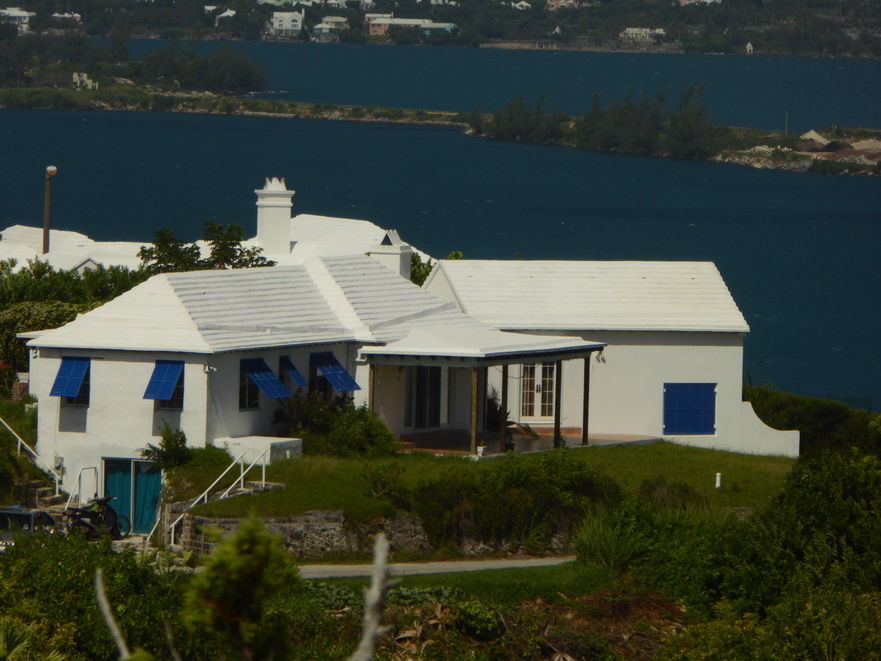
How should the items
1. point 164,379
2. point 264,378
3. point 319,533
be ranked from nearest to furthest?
point 319,533 → point 164,379 → point 264,378

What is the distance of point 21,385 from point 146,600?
1409 cm

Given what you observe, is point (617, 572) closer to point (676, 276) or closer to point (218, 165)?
point (676, 276)

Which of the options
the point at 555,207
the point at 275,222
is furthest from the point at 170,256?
the point at 555,207

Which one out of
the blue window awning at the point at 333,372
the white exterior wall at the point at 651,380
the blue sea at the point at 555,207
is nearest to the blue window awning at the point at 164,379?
the blue window awning at the point at 333,372

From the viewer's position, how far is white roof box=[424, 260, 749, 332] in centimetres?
3419

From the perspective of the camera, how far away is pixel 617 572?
23.3 meters

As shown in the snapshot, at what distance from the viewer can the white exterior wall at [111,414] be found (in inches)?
1099

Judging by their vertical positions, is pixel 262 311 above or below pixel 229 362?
above

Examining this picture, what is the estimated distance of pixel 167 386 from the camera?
27688 millimetres

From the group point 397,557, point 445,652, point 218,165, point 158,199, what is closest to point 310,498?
point 397,557

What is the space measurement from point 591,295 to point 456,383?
15.2 feet

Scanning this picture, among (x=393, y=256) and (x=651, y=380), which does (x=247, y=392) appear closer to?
(x=393, y=256)

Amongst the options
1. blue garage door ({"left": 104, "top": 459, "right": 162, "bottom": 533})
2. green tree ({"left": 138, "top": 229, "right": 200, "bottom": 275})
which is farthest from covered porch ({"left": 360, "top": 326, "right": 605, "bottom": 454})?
green tree ({"left": 138, "top": 229, "right": 200, "bottom": 275})

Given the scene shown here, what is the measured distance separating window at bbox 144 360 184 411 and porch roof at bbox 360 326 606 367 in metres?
3.35
